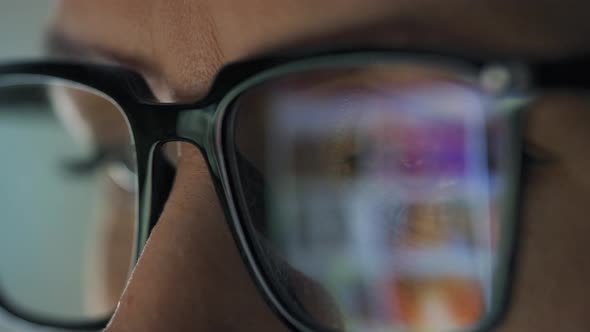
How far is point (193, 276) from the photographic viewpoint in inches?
16.9

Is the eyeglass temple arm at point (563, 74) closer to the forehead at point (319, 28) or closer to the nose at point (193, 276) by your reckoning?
the forehead at point (319, 28)

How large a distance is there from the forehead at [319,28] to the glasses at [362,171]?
0.04ft

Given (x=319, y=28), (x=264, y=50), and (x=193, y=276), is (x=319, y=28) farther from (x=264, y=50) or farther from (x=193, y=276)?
(x=193, y=276)

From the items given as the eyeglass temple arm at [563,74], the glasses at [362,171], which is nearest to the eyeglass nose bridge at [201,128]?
the glasses at [362,171]

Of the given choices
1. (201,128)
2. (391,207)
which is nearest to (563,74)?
(391,207)

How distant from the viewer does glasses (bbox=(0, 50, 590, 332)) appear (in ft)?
1.18

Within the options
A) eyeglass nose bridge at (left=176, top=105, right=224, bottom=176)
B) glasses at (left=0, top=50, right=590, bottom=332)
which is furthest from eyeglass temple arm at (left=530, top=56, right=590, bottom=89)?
eyeglass nose bridge at (left=176, top=105, right=224, bottom=176)

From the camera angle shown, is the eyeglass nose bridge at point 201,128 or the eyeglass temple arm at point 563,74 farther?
Result: the eyeglass nose bridge at point 201,128

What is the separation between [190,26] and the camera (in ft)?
1.46

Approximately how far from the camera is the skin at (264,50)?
1.15 feet

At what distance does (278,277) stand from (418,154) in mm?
122

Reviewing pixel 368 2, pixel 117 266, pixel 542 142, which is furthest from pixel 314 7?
pixel 117 266

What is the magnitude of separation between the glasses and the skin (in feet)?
0.03

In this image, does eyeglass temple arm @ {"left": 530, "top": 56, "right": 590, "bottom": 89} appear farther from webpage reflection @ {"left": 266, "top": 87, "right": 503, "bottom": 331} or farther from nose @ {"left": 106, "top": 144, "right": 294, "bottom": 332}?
nose @ {"left": 106, "top": 144, "right": 294, "bottom": 332}
